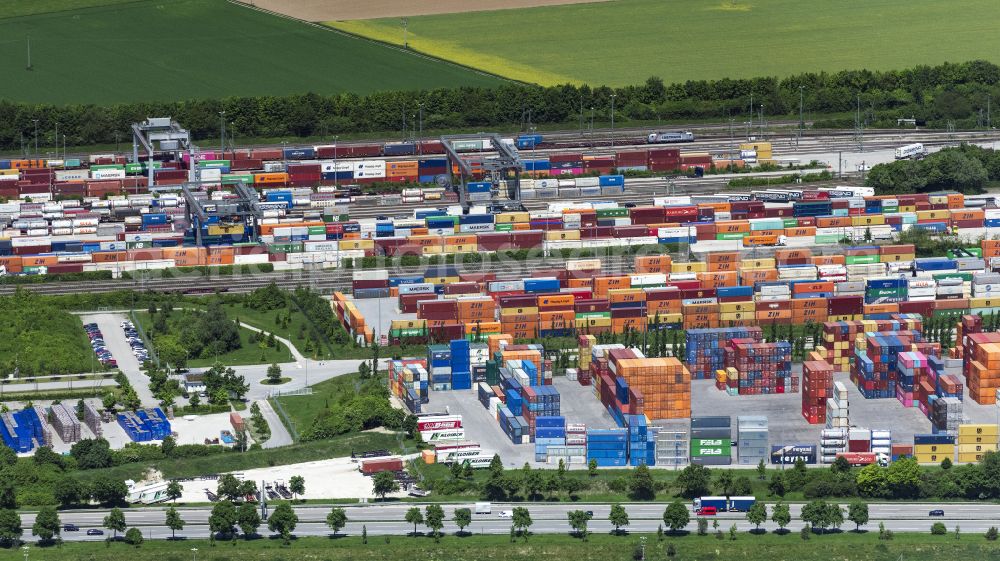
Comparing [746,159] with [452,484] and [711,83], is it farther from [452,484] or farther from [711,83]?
[452,484]

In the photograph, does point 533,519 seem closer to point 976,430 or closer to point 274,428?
point 274,428

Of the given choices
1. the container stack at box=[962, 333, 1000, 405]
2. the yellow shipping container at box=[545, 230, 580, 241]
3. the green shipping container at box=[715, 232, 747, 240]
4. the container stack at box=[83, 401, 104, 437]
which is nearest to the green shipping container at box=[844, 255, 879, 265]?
the green shipping container at box=[715, 232, 747, 240]

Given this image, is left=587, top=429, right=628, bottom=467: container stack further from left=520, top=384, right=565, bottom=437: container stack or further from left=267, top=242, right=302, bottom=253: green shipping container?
left=267, top=242, right=302, bottom=253: green shipping container

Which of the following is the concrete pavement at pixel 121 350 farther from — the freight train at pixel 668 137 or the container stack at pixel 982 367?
the freight train at pixel 668 137

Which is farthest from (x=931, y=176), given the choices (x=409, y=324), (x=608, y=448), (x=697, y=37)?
(x=608, y=448)

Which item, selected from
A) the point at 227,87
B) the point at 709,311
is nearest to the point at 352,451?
the point at 709,311
